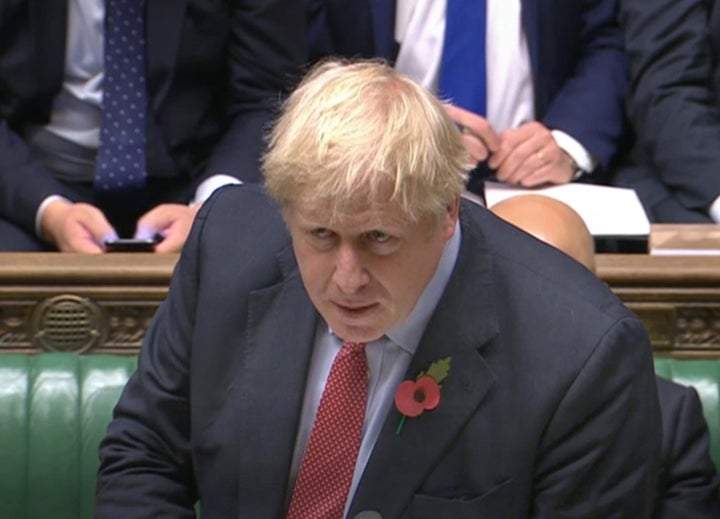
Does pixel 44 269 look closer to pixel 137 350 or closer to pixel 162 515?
pixel 137 350

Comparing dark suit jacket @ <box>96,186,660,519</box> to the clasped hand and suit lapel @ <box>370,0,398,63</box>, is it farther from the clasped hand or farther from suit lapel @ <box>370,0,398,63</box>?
suit lapel @ <box>370,0,398,63</box>

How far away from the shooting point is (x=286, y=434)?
165 cm

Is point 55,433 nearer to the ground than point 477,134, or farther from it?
nearer to the ground

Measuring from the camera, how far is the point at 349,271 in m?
1.45

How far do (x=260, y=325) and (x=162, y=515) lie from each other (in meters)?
0.24

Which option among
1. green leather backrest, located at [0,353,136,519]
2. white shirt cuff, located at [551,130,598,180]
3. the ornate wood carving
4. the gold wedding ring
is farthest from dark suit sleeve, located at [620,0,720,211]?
green leather backrest, located at [0,353,136,519]

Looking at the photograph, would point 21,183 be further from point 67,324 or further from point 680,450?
point 680,450

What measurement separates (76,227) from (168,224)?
152mm

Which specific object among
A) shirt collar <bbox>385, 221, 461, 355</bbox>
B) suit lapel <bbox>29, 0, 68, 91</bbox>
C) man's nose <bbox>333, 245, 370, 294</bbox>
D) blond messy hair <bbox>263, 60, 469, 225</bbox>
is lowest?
suit lapel <bbox>29, 0, 68, 91</bbox>

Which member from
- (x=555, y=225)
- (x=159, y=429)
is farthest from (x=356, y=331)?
(x=555, y=225)

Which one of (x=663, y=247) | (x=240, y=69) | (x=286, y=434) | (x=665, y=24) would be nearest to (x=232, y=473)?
(x=286, y=434)

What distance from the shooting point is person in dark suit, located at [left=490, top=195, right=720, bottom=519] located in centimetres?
188

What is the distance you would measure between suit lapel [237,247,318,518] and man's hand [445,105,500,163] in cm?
116

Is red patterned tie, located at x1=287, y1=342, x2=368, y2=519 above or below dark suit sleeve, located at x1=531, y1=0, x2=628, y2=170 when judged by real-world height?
above
